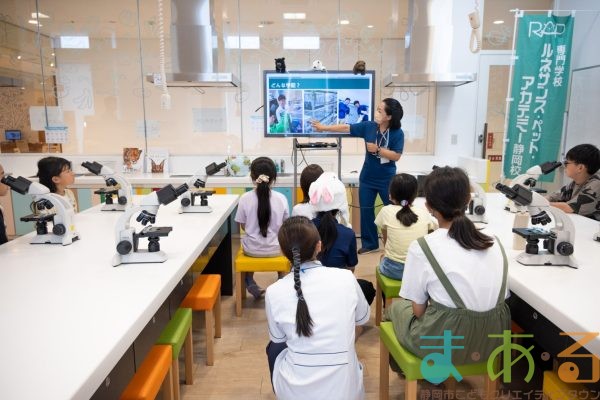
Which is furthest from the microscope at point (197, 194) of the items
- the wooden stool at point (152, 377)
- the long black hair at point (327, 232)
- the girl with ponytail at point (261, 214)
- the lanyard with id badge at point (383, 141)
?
the lanyard with id badge at point (383, 141)

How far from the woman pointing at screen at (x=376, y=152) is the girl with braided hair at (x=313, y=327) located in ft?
8.83

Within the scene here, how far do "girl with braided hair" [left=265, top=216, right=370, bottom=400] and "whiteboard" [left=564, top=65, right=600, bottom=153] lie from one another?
445 cm

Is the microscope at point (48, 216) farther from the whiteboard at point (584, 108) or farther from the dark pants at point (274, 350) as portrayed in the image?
the whiteboard at point (584, 108)

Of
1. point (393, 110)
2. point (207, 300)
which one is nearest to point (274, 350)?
point (207, 300)

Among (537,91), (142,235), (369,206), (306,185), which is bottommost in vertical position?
(369,206)

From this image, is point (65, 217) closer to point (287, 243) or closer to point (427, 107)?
point (287, 243)

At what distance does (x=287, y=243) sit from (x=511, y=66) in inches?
172

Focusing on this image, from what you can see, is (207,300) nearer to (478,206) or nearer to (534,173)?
(478,206)

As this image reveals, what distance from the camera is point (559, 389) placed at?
1414 millimetres

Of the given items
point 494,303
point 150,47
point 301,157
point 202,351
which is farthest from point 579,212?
point 150,47

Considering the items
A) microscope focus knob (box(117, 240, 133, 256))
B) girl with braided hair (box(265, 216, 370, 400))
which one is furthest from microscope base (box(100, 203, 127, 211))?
girl with braided hair (box(265, 216, 370, 400))

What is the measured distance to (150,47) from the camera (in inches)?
207

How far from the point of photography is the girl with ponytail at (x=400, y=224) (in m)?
2.49

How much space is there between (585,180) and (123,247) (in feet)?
10.0
